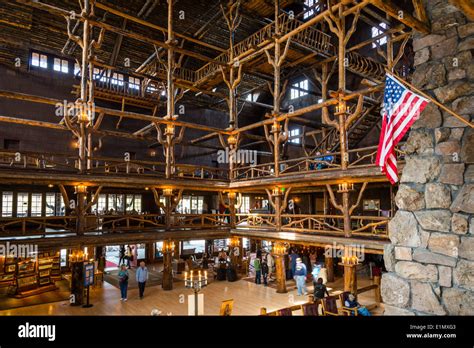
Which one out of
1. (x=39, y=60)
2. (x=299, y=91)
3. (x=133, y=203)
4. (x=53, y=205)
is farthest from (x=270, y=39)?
(x=53, y=205)

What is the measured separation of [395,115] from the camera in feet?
17.2

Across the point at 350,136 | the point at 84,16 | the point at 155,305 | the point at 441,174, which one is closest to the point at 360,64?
the point at 350,136

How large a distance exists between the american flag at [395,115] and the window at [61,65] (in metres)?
21.3

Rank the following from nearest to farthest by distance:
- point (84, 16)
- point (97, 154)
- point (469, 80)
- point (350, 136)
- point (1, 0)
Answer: point (469, 80) < point (84, 16) < point (1, 0) < point (350, 136) < point (97, 154)

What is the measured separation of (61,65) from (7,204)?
31.0ft

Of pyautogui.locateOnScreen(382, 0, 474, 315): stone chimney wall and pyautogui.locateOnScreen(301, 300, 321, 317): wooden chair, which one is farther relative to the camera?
pyautogui.locateOnScreen(301, 300, 321, 317): wooden chair

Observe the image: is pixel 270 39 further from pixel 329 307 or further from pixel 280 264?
pixel 329 307

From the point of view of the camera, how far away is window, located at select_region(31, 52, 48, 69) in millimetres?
19250

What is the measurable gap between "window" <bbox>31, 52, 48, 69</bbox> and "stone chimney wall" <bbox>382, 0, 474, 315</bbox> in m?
21.6

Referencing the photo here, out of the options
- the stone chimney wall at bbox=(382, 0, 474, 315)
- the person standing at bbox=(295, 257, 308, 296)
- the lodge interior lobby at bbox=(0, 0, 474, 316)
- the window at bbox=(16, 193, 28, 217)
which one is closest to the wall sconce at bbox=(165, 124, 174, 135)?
the lodge interior lobby at bbox=(0, 0, 474, 316)

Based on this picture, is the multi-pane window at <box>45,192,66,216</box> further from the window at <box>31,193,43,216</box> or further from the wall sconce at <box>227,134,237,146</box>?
the wall sconce at <box>227,134,237,146</box>

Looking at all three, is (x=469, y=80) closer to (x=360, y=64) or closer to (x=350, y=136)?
(x=350, y=136)

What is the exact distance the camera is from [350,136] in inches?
706

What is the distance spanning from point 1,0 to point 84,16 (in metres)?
6.29
